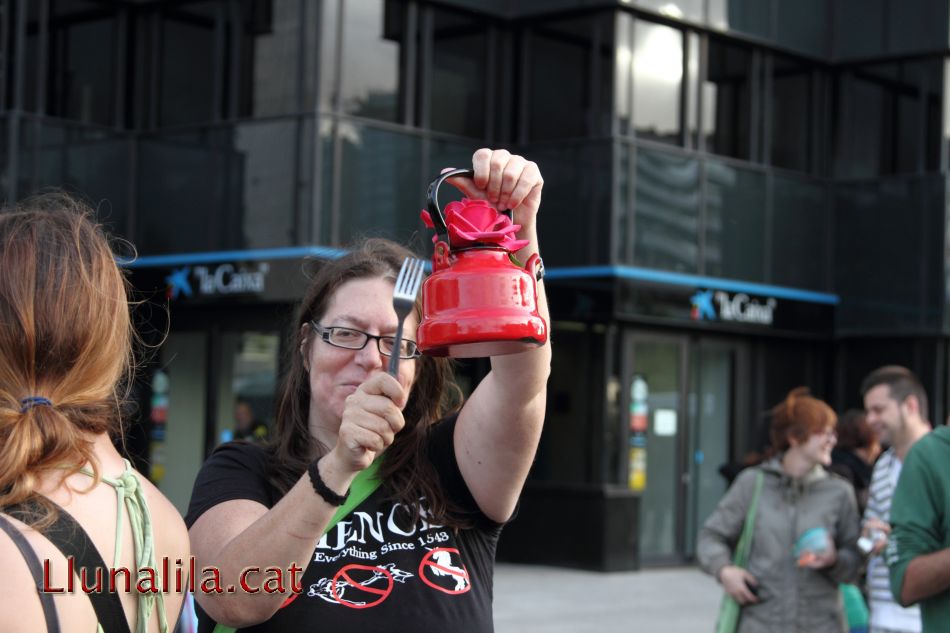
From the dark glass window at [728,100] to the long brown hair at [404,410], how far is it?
14.0 metres

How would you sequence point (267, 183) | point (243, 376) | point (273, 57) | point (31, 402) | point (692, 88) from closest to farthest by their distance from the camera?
point (31, 402)
point (267, 183)
point (273, 57)
point (243, 376)
point (692, 88)

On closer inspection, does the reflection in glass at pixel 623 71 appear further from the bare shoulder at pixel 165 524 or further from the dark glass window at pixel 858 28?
the bare shoulder at pixel 165 524

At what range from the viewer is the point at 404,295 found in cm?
259

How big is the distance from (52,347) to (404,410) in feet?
3.77

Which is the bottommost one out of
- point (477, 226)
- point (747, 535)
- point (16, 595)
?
point (747, 535)

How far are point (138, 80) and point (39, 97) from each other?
1.18 m

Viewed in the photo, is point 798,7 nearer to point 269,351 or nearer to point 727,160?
point 727,160

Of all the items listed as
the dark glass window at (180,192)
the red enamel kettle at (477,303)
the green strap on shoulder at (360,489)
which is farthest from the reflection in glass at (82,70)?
the red enamel kettle at (477,303)

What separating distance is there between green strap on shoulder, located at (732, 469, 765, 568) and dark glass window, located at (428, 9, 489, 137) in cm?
959

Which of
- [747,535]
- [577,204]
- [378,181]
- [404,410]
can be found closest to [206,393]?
[378,181]

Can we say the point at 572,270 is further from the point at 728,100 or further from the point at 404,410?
the point at 404,410

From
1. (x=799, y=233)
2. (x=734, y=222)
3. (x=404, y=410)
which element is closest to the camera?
(x=404, y=410)

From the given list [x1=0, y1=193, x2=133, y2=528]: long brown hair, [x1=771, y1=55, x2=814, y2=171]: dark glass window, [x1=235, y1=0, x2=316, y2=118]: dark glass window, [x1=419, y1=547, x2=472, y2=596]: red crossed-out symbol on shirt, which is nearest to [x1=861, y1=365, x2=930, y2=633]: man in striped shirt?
[x1=419, y1=547, x2=472, y2=596]: red crossed-out symbol on shirt

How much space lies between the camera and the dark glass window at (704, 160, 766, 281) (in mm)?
16344
